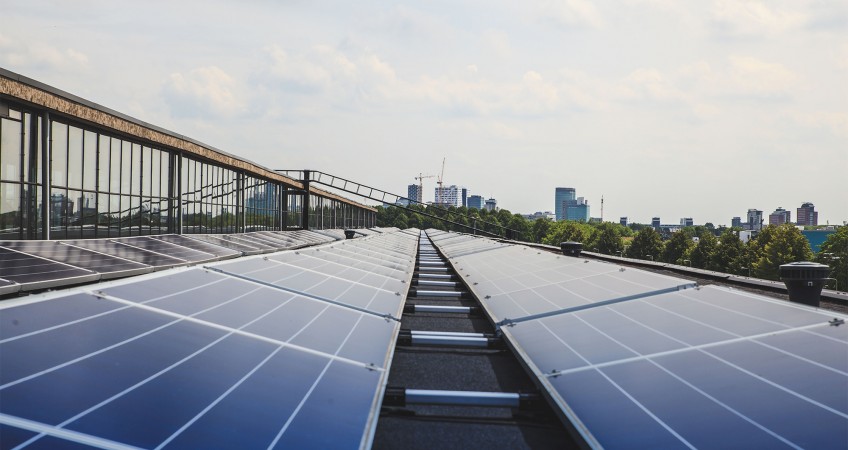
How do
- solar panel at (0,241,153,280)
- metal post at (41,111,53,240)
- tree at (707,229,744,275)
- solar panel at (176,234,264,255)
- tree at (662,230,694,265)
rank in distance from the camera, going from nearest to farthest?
solar panel at (0,241,153,280)
solar panel at (176,234,264,255)
metal post at (41,111,53,240)
tree at (707,229,744,275)
tree at (662,230,694,265)

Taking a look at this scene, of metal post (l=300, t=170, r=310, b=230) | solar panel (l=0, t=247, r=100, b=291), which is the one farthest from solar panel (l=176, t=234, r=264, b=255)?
metal post (l=300, t=170, r=310, b=230)

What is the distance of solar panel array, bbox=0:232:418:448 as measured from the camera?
326 cm

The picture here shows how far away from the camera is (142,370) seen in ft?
13.4

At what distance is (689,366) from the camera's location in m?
5.09

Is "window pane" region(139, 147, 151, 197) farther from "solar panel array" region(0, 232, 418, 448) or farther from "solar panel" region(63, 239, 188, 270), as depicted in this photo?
"solar panel array" region(0, 232, 418, 448)

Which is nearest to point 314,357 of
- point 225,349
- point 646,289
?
point 225,349

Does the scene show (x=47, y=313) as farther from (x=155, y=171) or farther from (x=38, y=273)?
(x=155, y=171)

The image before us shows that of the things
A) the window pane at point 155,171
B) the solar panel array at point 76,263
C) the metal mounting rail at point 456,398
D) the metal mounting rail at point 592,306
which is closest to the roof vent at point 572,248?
the metal mounting rail at point 592,306

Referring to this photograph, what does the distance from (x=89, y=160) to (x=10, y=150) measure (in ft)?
20.1

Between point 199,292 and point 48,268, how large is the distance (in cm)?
405

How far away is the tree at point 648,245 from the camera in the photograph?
165875 millimetres

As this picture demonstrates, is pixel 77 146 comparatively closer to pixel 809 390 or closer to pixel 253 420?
pixel 253 420

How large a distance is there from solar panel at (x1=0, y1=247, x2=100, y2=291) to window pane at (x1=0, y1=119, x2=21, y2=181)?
17.3 metres

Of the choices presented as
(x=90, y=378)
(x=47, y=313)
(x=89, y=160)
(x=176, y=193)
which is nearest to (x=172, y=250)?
(x=47, y=313)
